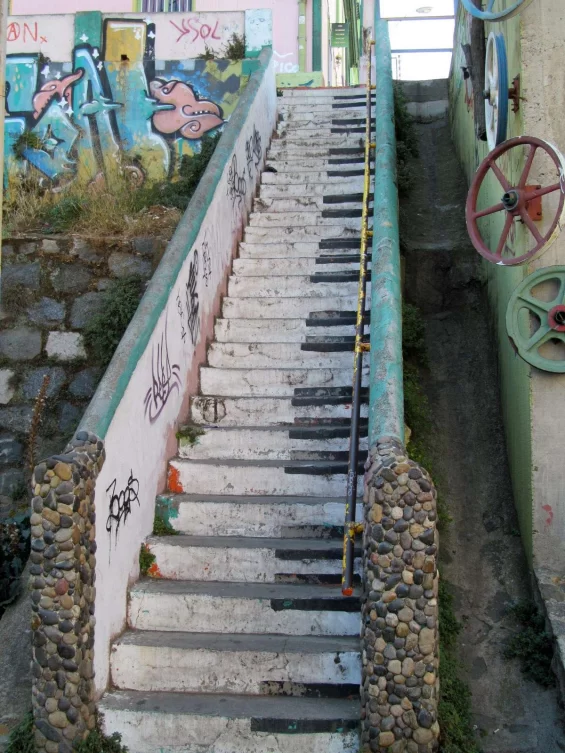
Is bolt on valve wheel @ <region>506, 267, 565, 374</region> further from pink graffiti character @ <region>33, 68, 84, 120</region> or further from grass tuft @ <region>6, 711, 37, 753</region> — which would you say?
pink graffiti character @ <region>33, 68, 84, 120</region>

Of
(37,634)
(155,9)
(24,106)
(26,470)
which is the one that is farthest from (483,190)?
(155,9)

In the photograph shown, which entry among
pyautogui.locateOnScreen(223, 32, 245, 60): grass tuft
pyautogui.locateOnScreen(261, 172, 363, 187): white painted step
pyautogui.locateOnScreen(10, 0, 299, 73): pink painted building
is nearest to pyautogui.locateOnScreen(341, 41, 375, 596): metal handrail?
pyautogui.locateOnScreen(261, 172, 363, 187): white painted step

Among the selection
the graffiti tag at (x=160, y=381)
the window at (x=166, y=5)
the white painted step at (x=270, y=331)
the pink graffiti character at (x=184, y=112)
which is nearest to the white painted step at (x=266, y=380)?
the white painted step at (x=270, y=331)

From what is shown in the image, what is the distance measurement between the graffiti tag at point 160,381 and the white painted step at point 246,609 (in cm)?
120

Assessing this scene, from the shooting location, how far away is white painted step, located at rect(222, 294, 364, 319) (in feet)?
24.4

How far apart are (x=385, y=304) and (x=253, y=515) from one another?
176 cm

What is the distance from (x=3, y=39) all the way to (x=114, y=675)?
428 centimetres

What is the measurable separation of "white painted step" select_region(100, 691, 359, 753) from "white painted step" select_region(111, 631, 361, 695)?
115mm

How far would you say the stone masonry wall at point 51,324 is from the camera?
26.6ft

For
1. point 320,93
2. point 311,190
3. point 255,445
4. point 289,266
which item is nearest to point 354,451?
point 255,445

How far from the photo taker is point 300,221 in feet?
28.4

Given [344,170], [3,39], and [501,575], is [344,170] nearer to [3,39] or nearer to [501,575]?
[3,39]

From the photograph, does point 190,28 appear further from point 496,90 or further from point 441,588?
point 441,588

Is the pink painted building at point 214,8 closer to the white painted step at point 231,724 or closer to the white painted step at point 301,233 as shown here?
the white painted step at point 301,233
